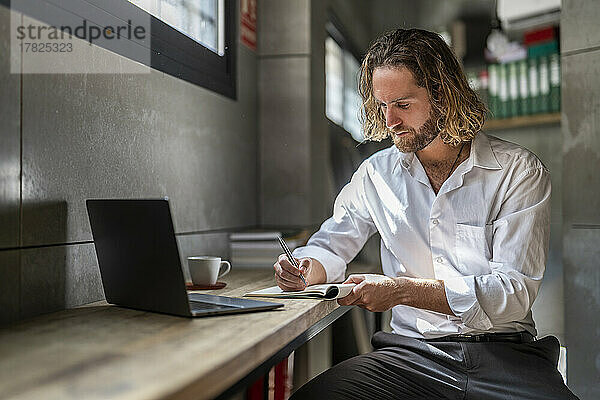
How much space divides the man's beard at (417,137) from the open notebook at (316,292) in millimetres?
483

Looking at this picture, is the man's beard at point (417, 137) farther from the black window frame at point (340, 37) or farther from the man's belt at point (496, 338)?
the black window frame at point (340, 37)

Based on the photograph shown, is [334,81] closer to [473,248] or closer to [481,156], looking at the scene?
[481,156]

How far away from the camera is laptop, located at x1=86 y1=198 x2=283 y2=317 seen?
1.13 metres

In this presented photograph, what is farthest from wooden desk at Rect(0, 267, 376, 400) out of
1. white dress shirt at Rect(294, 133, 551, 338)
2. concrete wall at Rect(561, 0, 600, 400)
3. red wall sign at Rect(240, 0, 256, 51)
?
red wall sign at Rect(240, 0, 256, 51)

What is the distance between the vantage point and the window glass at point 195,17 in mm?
1745

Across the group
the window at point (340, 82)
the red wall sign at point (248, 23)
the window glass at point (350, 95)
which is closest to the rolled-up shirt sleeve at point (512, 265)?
the red wall sign at point (248, 23)

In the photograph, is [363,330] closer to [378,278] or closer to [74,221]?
[378,278]

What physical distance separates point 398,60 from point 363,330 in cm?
159

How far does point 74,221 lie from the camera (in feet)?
4.33

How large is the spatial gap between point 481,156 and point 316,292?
1.99 feet

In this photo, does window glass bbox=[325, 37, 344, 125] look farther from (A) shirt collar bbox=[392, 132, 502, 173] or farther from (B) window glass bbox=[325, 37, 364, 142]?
(A) shirt collar bbox=[392, 132, 502, 173]

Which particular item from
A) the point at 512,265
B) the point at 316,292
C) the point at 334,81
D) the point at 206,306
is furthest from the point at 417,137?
the point at 334,81

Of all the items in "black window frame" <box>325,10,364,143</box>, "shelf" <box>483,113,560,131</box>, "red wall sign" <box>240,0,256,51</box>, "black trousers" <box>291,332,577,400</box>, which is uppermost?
"black window frame" <box>325,10,364,143</box>

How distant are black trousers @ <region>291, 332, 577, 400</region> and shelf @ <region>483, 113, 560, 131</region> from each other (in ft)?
6.81
